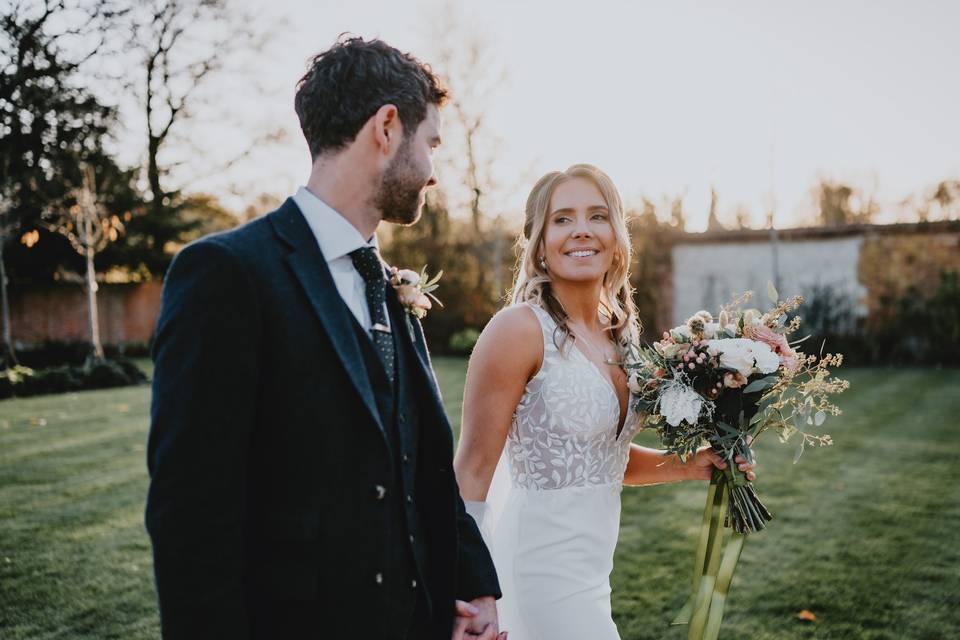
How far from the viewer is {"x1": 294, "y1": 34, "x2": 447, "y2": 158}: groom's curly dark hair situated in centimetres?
172

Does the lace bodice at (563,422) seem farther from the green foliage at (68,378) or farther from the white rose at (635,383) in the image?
the green foliage at (68,378)

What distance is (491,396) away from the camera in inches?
105

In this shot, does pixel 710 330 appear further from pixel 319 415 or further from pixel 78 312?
pixel 78 312

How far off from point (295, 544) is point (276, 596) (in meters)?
0.12

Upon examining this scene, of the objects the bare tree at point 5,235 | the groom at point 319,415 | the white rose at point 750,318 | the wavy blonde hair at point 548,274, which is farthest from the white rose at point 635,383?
the bare tree at point 5,235

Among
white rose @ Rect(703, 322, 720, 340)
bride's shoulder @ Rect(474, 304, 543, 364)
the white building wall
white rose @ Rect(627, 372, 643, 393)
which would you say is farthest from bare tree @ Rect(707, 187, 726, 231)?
bride's shoulder @ Rect(474, 304, 543, 364)

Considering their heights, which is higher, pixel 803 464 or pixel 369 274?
pixel 369 274

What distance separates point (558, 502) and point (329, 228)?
154cm

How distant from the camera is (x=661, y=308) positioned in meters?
21.7

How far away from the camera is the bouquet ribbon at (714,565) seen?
2.80m

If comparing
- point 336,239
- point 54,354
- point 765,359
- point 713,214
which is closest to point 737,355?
point 765,359

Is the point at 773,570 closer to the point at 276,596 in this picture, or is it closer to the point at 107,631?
the point at 107,631

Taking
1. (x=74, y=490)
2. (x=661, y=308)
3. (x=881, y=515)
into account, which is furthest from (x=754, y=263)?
(x=74, y=490)

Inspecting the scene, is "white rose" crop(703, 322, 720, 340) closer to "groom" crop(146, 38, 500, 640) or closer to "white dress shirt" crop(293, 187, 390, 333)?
"groom" crop(146, 38, 500, 640)
